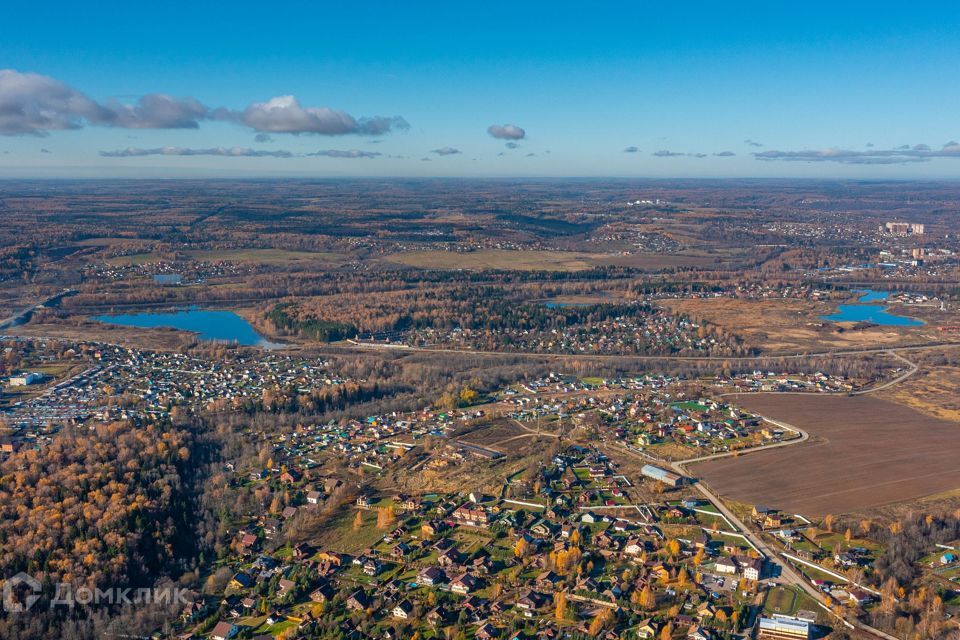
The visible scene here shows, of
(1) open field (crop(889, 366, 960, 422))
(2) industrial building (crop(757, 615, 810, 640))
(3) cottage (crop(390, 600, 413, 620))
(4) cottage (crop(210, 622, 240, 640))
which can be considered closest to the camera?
(2) industrial building (crop(757, 615, 810, 640))

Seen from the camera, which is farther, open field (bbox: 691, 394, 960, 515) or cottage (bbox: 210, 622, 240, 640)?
open field (bbox: 691, 394, 960, 515)

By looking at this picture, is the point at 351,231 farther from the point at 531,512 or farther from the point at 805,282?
the point at 531,512

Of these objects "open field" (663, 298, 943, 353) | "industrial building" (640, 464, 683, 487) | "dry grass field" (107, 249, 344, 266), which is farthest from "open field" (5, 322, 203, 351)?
"open field" (663, 298, 943, 353)

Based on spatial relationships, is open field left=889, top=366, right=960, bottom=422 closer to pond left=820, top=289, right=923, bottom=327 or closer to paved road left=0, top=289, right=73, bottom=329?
pond left=820, top=289, right=923, bottom=327

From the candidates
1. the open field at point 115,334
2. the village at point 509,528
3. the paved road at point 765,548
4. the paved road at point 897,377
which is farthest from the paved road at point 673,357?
the paved road at point 765,548

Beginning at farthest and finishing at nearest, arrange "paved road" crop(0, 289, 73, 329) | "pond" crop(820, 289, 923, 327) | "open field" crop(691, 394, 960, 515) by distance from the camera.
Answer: "pond" crop(820, 289, 923, 327)
"paved road" crop(0, 289, 73, 329)
"open field" crop(691, 394, 960, 515)

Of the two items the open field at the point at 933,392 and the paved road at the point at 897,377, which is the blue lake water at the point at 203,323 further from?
the open field at the point at 933,392
